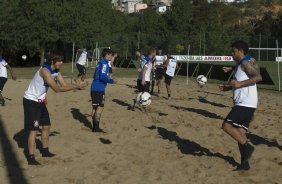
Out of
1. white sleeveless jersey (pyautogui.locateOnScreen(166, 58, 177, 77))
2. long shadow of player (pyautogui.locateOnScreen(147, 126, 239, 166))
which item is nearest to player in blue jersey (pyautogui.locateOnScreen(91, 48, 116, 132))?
long shadow of player (pyautogui.locateOnScreen(147, 126, 239, 166))

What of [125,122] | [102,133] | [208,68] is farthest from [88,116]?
[208,68]

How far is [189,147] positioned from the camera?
8867 mm

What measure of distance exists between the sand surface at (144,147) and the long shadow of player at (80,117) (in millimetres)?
26

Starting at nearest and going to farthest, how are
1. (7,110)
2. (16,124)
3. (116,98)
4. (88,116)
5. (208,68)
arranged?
1. (16,124)
2. (88,116)
3. (7,110)
4. (116,98)
5. (208,68)

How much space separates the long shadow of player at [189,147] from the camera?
26.3 ft

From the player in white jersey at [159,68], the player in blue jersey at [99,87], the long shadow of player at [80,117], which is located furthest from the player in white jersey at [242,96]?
the player in white jersey at [159,68]

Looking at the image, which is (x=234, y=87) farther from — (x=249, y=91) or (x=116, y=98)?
(x=116, y=98)

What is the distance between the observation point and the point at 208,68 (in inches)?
1084

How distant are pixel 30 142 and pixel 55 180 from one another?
1093mm

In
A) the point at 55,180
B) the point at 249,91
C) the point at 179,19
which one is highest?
the point at 179,19

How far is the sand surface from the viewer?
696cm

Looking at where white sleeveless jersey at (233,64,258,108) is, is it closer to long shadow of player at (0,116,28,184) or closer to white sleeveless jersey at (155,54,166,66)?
long shadow of player at (0,116,28,184)

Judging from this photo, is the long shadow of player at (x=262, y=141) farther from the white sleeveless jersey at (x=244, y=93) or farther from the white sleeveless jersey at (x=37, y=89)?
the white sleeveless jersey at (x=37, y=89)

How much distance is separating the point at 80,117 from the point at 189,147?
4233 mm
